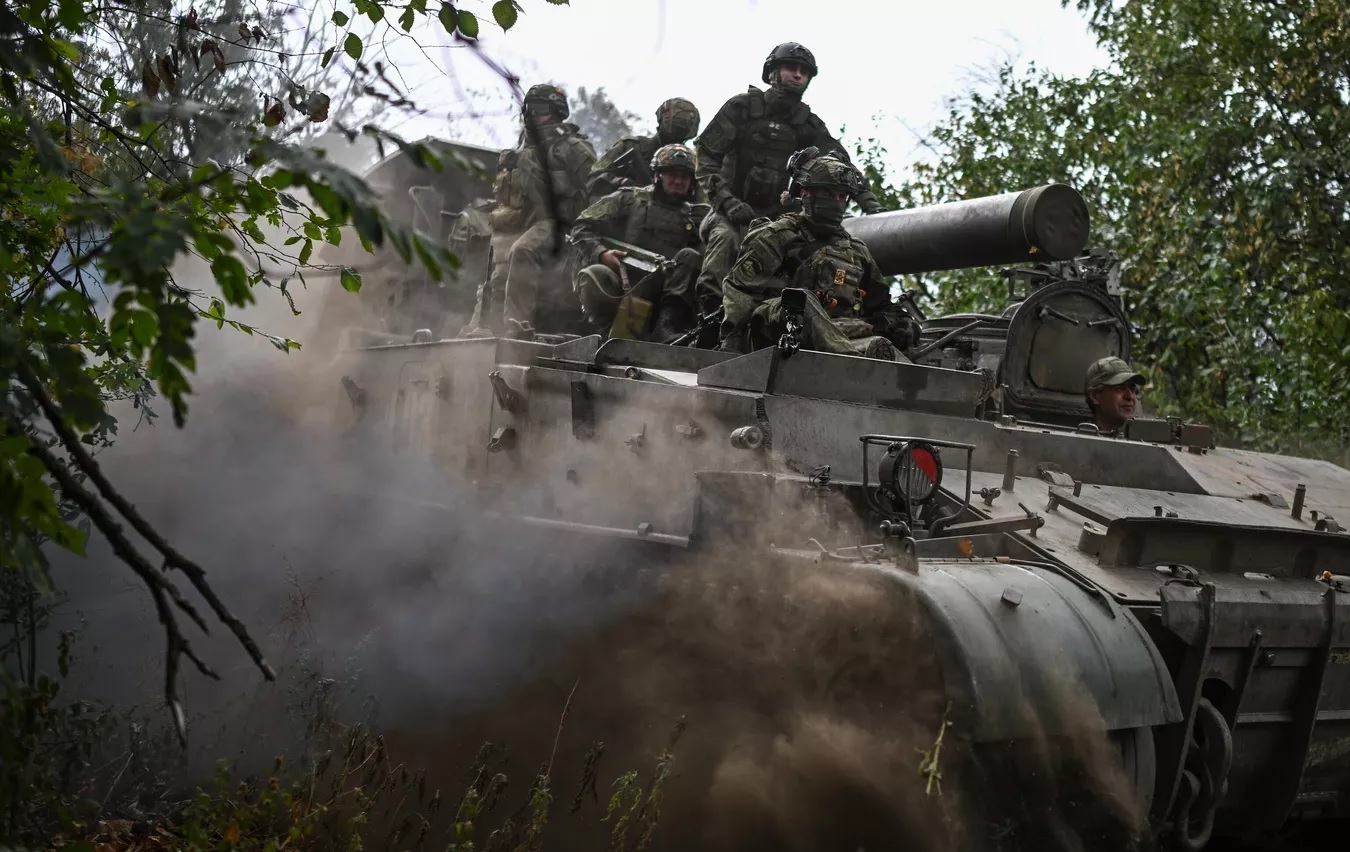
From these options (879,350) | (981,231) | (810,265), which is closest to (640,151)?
(981,231)

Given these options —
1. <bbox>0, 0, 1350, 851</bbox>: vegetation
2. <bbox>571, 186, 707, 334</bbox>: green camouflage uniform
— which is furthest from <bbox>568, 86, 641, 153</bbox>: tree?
<bbox>571, 186, 707, 334</bbox>: green camouflage uniform

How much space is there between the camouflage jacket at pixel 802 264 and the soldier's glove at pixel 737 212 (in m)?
0.44

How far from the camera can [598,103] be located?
13.9 metres

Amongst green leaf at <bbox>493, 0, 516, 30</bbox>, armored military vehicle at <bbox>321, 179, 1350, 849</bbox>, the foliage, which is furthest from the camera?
the foliage

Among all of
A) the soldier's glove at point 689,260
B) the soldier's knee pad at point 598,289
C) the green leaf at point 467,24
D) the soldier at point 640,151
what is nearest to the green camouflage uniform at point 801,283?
the soldier's glove at point 689,260

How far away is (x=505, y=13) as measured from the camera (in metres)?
3.94

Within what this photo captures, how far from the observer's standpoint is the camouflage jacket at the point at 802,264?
23.2ft

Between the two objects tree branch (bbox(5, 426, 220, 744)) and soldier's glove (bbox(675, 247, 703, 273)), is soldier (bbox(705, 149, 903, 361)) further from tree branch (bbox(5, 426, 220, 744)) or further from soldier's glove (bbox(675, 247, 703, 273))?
tree branch (bbox(5, 426, 220, 744))

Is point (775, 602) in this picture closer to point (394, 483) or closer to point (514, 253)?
point (394, 483)

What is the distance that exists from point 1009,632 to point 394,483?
446 cm

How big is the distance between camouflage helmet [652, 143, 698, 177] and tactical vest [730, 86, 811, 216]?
824 millimetres

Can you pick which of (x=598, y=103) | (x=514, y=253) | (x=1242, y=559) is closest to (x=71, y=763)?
(x=1242, y=559)

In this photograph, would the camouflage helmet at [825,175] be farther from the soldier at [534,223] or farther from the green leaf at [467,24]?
the green leaf at [467,24]

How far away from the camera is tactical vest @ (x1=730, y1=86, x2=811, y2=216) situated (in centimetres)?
928
